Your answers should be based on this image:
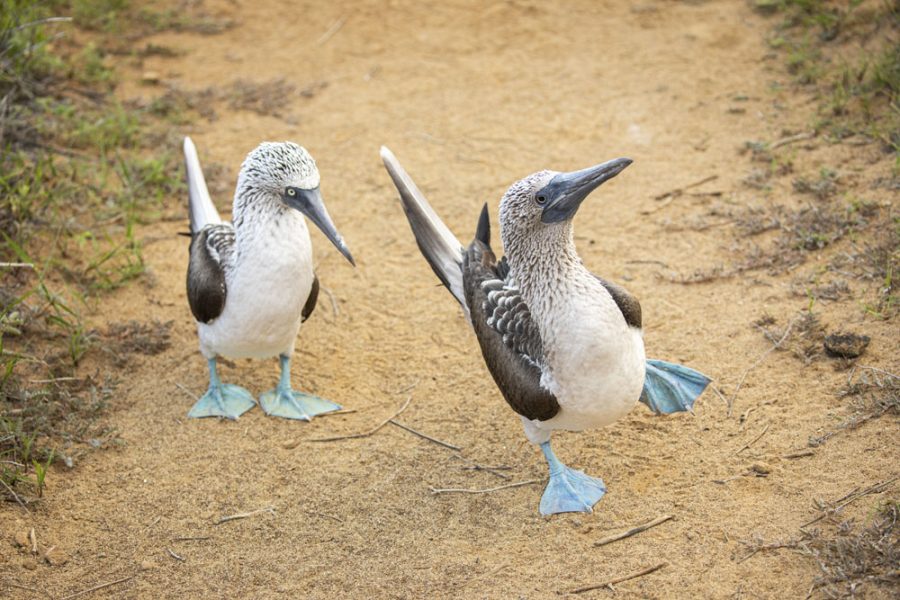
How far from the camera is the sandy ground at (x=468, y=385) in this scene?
3.83 meters

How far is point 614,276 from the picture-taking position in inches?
221

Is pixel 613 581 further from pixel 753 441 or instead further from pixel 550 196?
pixel 550 196

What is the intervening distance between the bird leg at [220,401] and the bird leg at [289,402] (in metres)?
0.11

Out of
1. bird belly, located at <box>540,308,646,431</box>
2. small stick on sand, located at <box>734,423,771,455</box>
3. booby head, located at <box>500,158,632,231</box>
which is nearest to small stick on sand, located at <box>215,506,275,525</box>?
bird belly, located at <box>540,308,646,431</box>

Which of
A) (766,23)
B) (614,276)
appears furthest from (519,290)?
(766,23)

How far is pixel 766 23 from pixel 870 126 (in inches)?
87.5

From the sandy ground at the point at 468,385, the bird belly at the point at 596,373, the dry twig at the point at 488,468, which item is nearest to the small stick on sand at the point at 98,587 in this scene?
the sandy ground at the point at 468,385

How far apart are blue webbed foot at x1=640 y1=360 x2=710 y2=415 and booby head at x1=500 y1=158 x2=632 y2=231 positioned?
98 cm

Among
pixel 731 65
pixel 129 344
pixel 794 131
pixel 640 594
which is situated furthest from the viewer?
pixel 731 65

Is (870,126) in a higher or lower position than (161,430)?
higher

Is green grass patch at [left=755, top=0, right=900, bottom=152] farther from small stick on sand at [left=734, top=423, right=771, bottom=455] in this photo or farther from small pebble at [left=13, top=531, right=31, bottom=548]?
small pebble at [left=13, top=531, right=31, bottom=548]

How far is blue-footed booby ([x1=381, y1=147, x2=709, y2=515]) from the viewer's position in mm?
3742

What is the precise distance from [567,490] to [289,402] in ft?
5.69

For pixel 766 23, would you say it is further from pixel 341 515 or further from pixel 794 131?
pixel 341 515
